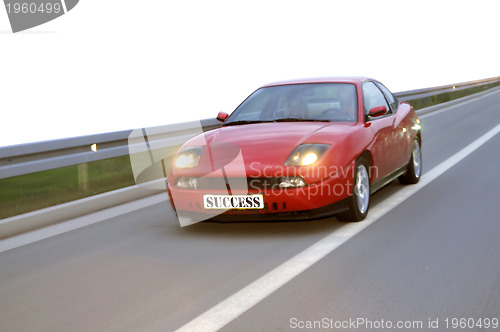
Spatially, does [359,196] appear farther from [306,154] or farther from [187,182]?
[187,182]

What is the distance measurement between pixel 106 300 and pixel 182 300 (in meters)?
0.51

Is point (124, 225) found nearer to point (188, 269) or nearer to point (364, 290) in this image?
point (188, 269)

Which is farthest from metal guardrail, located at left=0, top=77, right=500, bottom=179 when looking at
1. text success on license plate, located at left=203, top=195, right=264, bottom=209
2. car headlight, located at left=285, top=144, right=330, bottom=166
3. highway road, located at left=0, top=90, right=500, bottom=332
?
car headlight, located at left=285, top=144, right=330, bottom=166

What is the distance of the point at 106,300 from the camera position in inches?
169

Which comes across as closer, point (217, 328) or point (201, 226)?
point (217, 328)

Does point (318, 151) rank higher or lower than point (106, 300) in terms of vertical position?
higher

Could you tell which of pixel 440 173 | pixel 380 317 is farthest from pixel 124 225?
pixel 440 173

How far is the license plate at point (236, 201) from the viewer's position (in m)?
5.80

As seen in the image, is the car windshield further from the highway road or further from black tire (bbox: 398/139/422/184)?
black tire (bbox: 398/139/422/184)

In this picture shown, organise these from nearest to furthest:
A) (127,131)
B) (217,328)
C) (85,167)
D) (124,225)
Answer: (217,328) → (124,225) → (85,167) → (127,131)

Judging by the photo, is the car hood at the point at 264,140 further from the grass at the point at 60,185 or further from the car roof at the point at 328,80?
the grass at the point at 60,185

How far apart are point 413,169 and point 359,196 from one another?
2283 mm

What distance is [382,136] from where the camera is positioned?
23.5ft

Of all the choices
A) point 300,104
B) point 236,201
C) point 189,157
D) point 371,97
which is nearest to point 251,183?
point 236,201
